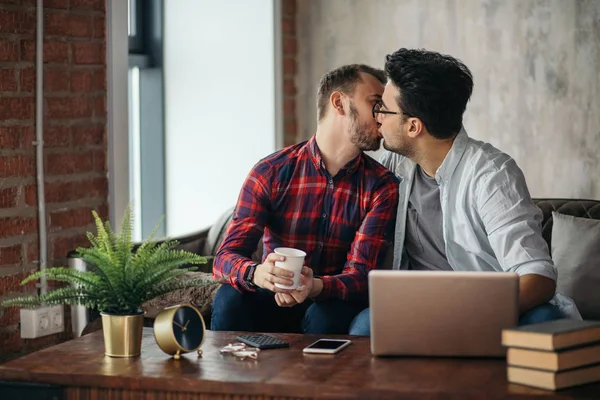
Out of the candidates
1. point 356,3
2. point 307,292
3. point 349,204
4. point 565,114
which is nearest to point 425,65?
point 349,204

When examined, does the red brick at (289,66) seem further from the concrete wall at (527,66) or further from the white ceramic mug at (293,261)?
the white ceramic mug at (293,261)

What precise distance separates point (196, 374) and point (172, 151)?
2382 mm

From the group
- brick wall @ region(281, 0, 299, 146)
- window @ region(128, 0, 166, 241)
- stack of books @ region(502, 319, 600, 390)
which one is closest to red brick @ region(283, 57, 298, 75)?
brick wall @ region(281, 0, 299, 146)

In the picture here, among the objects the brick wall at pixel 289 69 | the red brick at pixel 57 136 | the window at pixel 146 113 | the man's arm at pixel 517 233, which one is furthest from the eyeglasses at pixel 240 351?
the brick wall at pixel 289 69

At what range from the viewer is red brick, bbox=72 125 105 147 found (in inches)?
125

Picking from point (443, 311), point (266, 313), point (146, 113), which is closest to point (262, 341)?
point (443, 311)

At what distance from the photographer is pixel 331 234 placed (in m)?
2.82

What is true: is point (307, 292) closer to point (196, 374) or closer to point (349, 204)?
point (349, 204)

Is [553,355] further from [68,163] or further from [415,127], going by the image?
[68,163]

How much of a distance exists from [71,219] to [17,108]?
0.44 metres

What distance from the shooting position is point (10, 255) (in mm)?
2951

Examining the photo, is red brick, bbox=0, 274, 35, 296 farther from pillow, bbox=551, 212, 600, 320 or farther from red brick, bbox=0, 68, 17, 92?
pillow, bbox=551, 212, 600, 320

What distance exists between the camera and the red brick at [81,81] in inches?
125

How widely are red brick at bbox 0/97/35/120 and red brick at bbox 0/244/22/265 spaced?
410 mm
